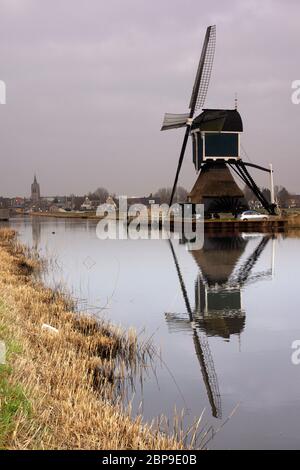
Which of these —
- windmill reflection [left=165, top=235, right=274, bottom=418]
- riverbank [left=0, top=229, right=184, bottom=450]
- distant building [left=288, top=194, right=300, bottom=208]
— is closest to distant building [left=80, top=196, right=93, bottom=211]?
distant building [left=288, top=194, right=300, bottom=208]

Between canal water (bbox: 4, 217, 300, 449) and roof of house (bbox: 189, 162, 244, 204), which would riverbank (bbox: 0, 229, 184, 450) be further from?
roof of house (bbox: 189, 162, 244, 204)

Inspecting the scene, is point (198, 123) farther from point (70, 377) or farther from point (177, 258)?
point (70, 377)

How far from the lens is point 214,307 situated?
11492 millimetres

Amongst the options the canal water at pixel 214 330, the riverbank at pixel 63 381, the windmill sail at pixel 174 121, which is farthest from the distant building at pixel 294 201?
the riverbank at pixel 63 381

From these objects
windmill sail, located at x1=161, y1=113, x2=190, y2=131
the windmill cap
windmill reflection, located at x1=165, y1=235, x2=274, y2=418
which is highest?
windmill sail, located at x1=161, y1=113, x2=190, y2=131

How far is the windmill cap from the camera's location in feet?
141

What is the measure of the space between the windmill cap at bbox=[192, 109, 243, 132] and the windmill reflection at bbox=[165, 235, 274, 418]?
2325 centimetres

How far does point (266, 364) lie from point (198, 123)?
39092mm

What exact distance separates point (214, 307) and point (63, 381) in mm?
6523

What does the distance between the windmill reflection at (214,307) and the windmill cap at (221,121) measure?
23.2m

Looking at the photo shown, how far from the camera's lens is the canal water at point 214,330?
539 centimetres

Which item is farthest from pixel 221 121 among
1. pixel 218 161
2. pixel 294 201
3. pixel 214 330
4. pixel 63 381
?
pixel 294 201

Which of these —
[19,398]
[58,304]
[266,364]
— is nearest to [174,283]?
[58,304]
